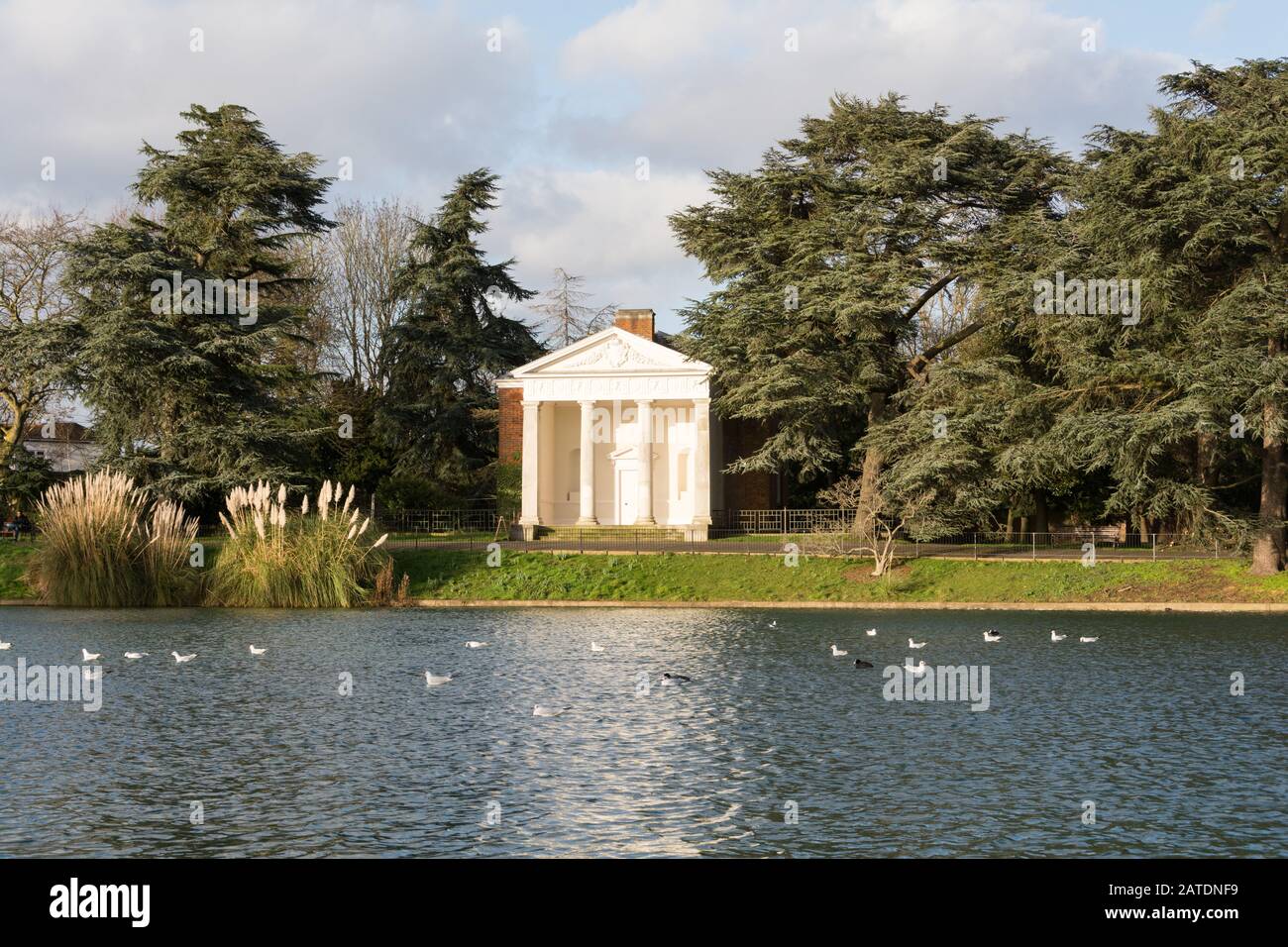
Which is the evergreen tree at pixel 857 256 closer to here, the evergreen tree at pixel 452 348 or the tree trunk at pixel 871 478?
the tree trunk at pixel 871 478

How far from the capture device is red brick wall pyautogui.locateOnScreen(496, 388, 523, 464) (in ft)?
197

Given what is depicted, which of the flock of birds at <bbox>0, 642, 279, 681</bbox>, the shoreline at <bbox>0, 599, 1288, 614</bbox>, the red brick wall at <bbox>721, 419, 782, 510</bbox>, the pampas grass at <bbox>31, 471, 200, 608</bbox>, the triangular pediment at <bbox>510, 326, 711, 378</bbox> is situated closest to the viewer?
the flock of birds at <bbox>0, 642, 279, 681</bbox>

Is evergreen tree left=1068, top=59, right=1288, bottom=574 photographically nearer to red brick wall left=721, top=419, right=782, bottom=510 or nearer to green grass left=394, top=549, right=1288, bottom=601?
green grass left=394, top=549, right=1288, bottom=601

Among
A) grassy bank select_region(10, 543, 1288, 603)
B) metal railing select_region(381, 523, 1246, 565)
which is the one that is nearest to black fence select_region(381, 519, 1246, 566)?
metal railing select_region(381, 523, 1246, 565)

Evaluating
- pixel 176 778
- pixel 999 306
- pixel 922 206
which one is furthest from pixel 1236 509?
pixel 176 778

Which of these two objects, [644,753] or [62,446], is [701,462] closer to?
[644,753]

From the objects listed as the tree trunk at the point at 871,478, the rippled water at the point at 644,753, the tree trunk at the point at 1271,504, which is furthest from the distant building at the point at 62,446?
the tree trunk at the point at 1271,504

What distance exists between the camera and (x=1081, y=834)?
40.1 ft

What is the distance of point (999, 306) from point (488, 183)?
105 ft

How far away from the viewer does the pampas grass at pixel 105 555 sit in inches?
1417

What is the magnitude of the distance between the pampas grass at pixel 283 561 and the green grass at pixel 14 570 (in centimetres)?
687

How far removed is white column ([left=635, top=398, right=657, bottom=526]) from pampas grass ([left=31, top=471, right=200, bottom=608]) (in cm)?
2273

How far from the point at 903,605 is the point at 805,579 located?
3.78 metres

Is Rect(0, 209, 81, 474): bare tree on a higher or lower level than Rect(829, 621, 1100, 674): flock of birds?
higher
